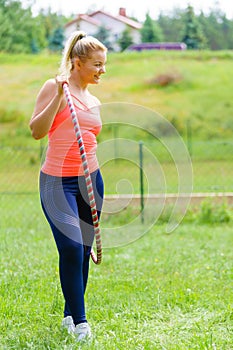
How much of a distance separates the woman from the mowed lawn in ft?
0.84

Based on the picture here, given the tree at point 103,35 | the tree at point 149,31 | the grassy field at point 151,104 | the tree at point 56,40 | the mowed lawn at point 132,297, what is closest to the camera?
the mowed lawn at point 132,297

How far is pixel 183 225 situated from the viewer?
767 centimetres

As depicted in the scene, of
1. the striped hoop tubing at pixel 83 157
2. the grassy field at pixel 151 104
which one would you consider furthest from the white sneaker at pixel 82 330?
the grassy field at pixel 151 104

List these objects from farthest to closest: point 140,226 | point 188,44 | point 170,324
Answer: point 188,44
point 140,226
point 170,324

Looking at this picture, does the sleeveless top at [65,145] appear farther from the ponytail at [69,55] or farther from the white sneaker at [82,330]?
the white sneaker at [82,330]

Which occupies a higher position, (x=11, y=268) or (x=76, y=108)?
(x=76, y=108)

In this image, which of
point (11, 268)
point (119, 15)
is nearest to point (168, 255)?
point (11, 268)

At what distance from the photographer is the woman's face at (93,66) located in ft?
9.73

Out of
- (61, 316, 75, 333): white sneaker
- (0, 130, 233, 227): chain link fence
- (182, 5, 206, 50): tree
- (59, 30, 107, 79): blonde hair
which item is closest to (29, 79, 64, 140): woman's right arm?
(59, 30, 107, 79): blonde hair

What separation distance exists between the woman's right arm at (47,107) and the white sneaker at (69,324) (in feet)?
2.90

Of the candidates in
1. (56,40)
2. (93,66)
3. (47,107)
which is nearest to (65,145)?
(47,107)

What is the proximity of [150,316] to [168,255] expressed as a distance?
200cm

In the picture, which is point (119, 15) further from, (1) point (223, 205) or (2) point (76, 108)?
(2) point (76, 108)

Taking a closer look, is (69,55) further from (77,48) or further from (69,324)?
(69,324)
